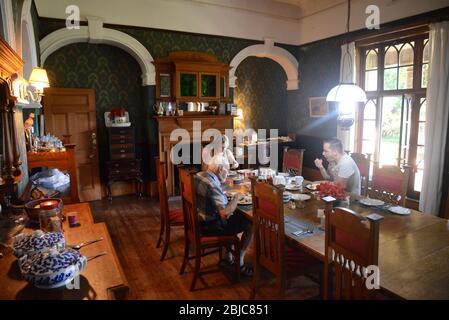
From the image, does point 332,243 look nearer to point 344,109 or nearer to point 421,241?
point 421,241

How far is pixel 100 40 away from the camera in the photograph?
509 centimetres

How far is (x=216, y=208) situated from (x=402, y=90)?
369 centimetres

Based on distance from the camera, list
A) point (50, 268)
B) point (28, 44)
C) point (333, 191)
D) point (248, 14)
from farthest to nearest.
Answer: point (248, 14) < point (28, 44) < point (333, 191) < point (50, 268)

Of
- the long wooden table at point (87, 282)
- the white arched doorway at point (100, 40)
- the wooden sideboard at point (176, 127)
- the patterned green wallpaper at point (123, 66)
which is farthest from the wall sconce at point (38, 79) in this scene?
the long wooden table at point (87, 282)

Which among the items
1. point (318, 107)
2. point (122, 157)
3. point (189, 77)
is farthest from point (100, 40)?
point (318, 107)

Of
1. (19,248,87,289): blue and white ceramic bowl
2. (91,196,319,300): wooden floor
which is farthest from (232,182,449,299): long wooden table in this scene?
(19,248,87,289): blue and white ceramic bowl

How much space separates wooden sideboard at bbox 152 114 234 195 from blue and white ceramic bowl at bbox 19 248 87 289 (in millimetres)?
4217

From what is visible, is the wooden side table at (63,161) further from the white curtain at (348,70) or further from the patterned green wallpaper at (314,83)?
the patterned green wallpaper at (314,83)

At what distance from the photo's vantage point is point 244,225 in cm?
300

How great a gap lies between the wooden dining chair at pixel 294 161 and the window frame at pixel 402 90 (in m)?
1.64

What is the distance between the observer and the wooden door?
5.30 m

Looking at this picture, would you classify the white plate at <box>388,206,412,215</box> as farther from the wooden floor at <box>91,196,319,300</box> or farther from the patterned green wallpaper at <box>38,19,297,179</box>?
the patterned green wallpaper at <box>38,19,297,179</box>

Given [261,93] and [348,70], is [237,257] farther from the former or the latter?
[261,93]

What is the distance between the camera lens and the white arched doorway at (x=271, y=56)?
20.2ft
